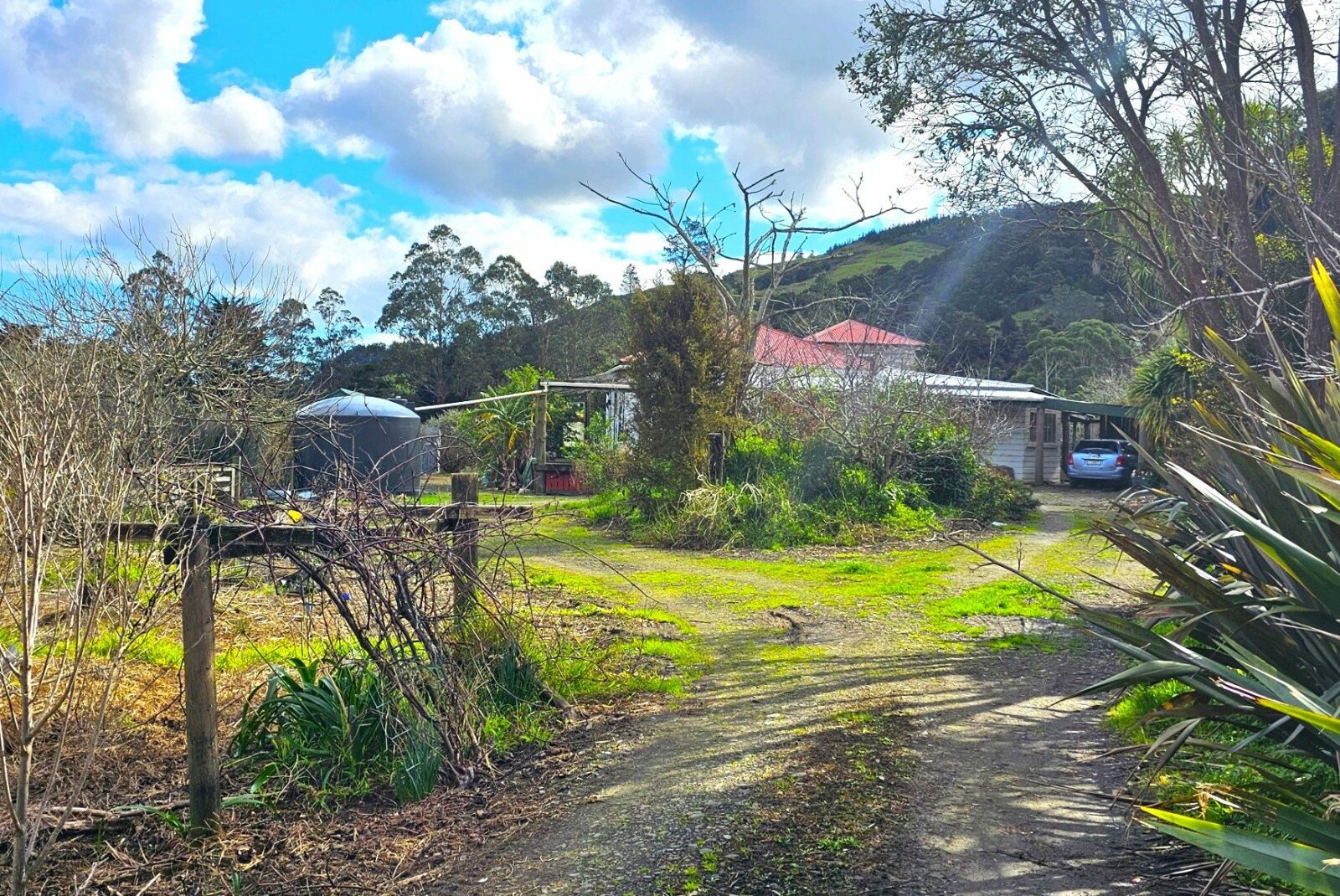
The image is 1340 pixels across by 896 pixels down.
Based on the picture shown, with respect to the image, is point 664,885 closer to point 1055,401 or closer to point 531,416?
point 531,416

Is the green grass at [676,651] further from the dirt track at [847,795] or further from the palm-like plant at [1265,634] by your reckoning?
the palm-like plant at [1265,634]

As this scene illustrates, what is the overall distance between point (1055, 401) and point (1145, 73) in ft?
63.7

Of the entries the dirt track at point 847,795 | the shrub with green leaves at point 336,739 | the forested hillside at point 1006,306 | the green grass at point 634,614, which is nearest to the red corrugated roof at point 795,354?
the green grass at point 634,614

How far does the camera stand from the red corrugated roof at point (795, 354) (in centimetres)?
1889

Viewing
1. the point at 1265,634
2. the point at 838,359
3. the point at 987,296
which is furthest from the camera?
the point at 987,296

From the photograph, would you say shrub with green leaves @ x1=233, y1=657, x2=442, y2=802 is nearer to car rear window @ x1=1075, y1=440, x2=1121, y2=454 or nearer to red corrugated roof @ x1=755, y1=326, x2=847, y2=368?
red corrugated roof @ x1=755, y1=326, x2=847, y2=368

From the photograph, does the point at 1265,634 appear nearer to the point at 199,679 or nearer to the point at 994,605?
the point at 199,679

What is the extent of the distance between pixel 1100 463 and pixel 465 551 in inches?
916

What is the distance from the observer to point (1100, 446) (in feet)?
85.0

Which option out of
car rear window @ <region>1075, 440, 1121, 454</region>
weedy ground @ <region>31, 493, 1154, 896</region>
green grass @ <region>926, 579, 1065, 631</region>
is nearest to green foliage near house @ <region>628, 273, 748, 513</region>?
green grass @ <region>926, 579, 1065, 631</region>

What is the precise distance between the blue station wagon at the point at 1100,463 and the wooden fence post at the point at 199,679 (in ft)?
80.1

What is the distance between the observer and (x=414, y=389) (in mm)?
44000

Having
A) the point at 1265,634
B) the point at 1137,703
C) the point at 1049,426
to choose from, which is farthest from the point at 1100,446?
the point at 1265,634

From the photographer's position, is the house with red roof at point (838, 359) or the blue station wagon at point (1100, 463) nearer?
the house with red roof at point (838, 359)
